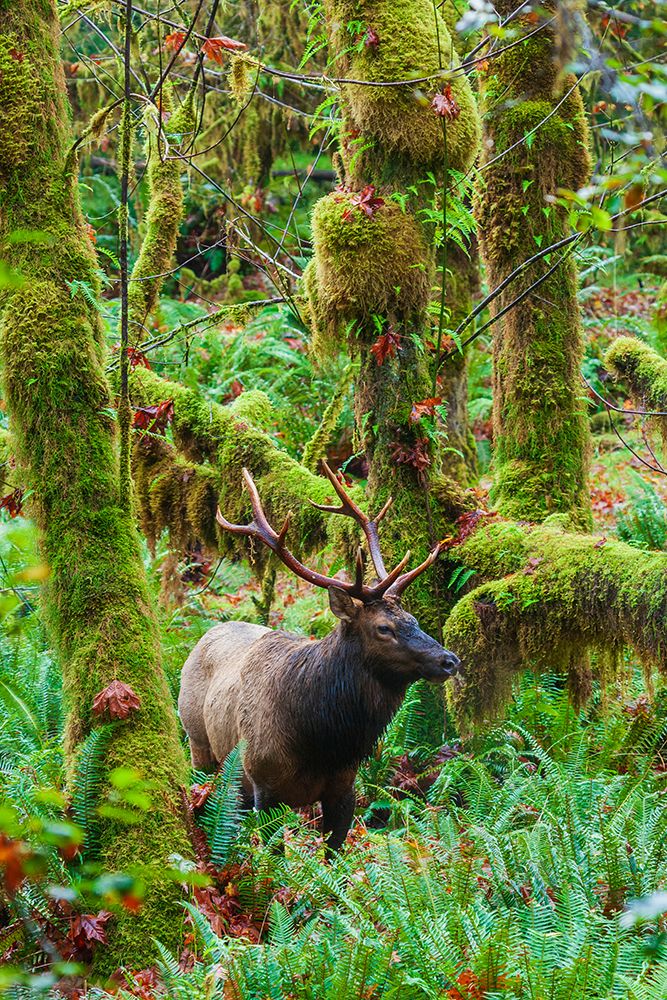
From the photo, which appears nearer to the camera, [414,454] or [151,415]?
[151,415]

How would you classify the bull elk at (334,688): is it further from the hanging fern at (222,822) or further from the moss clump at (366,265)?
the moss clump at (366,265)

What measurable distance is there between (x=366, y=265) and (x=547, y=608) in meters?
2.94

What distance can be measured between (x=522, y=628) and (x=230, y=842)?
2.76 metres

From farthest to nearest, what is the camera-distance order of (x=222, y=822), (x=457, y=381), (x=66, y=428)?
(x=457, y=381)
(x=222, y=822)
(x=66, y=428)

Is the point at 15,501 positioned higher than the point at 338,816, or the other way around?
the point at 15,501

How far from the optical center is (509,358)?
853 centimetres

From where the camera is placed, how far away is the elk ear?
21.9ft

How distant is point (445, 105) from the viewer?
682cm

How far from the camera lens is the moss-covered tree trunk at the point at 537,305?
8.32 meters

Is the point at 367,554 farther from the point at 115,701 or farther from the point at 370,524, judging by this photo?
the point at 115,701

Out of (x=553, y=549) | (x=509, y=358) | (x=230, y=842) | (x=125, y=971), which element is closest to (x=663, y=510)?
(x=509, y=358)

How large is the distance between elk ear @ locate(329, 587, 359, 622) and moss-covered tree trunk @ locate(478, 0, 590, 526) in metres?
2.12

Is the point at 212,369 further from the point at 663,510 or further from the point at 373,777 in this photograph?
the point at 373,777

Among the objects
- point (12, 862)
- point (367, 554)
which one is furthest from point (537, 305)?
point (12, 862)
